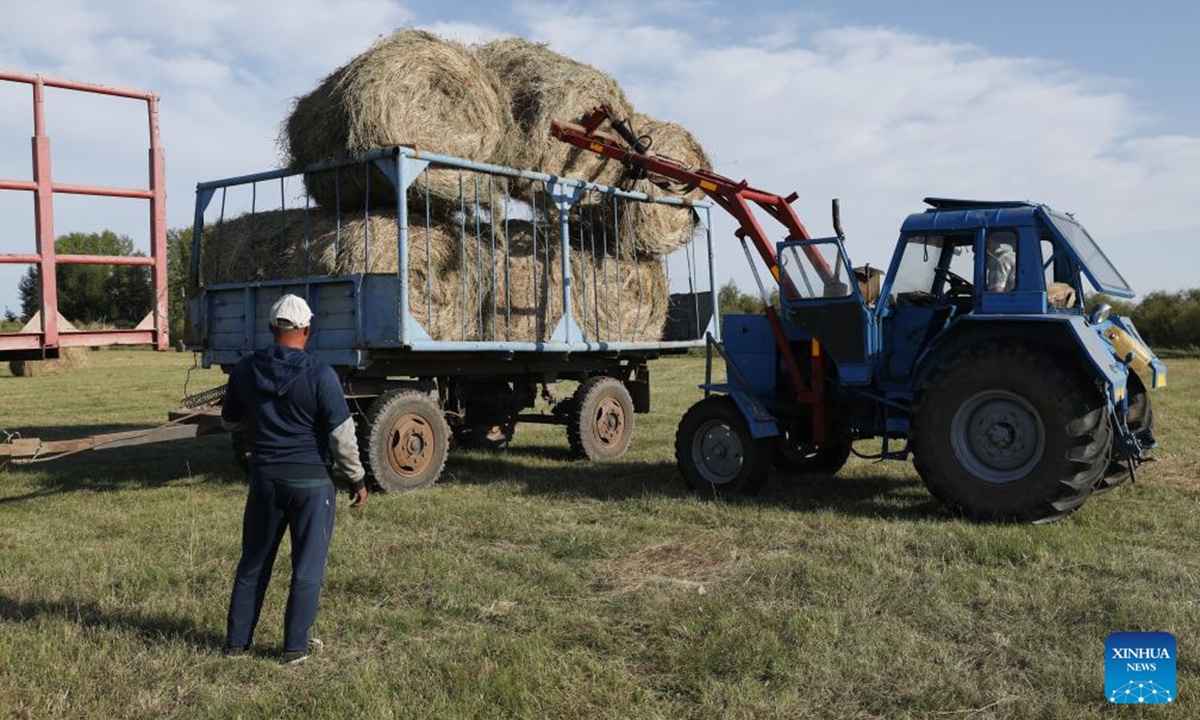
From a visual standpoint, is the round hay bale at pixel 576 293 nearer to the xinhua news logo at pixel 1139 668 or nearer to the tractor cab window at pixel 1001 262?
the tractor cab window at pixel 1001 262

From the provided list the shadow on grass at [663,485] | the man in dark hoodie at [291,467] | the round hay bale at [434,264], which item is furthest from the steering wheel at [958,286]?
the man in dark hoodie at [291,467]

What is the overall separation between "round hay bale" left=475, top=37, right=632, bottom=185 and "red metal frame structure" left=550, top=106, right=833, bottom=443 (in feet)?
0.57

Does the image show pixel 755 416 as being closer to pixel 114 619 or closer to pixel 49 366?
pixel 114 619

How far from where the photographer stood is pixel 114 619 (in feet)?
15.6

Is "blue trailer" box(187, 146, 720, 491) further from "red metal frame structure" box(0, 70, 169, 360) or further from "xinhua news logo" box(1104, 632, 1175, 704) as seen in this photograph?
"xinhua news logo" box(1104, 632, 1175, 704)

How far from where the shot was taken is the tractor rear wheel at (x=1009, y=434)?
6371 mm

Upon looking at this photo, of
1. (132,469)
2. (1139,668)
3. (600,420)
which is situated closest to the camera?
(1139,668)

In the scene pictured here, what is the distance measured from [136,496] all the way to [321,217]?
2.83 m

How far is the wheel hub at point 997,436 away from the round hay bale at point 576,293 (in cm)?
405

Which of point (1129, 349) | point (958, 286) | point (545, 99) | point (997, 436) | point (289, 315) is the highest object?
point (545, 99)

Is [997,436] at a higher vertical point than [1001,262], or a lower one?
lower

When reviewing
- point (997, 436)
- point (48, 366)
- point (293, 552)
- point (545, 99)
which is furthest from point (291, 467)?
point (48, 366)

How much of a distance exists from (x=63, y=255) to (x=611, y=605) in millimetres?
4040

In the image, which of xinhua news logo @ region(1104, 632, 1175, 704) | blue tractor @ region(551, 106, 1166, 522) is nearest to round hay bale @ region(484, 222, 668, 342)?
blue tractor @ region(551, 106, 1166, 522)
